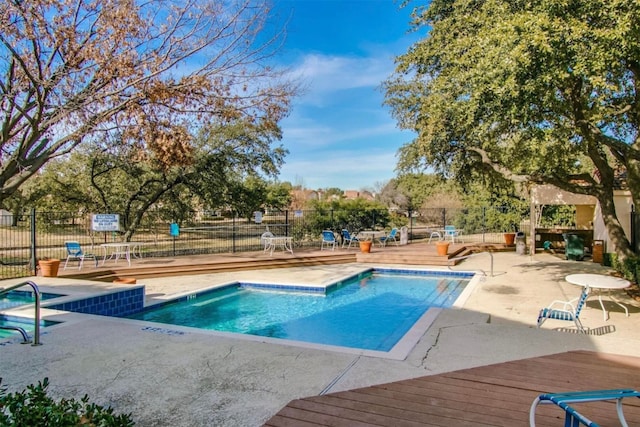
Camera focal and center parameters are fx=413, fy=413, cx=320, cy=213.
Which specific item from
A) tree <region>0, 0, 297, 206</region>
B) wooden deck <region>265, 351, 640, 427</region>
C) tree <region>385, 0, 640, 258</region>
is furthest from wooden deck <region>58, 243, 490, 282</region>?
wooden deck <region>265, 351, 640, 427</region>

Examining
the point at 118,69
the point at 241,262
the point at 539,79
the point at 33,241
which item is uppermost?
the point at 118,69

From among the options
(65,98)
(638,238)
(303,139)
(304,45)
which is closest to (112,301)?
(65,98)

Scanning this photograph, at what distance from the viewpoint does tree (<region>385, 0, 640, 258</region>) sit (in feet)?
18.0

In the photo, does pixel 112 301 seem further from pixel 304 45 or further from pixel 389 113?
pixel 389 113

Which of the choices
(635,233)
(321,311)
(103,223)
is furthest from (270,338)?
(635,233)

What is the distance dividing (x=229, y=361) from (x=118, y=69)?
4117 mm

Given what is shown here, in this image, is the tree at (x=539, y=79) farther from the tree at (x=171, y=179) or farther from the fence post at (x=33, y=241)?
the fence post at (x=33, y=241)

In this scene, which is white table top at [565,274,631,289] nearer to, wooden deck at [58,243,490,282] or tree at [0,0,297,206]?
tree at [0,0,297,206]

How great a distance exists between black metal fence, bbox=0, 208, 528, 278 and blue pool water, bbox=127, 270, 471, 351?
4709 mm

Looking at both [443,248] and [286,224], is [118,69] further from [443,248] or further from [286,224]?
[286,224]

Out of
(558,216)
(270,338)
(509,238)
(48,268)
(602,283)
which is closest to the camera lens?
(270,338)

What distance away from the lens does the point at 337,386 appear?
349cm

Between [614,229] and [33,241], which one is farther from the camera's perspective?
[33,241]

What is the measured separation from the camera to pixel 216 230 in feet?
52.9
